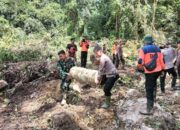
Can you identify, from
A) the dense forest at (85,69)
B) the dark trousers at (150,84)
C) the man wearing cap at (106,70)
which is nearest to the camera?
the dark trousers at (150,84)

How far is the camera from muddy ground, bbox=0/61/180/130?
8.79 meters

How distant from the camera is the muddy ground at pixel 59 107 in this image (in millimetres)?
8789

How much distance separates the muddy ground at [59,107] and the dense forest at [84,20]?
26.1 ft

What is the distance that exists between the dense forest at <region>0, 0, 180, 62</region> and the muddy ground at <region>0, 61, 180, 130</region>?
26.1ft

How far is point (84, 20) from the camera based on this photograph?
95.1 ft

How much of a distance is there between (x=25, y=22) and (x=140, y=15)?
27.3ft

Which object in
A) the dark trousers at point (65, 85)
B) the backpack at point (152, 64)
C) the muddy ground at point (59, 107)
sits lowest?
the muddy ground at point (59, 107)

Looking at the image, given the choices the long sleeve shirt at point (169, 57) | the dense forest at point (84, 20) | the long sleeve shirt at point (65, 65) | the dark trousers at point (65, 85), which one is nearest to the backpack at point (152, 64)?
the long sleeve shirt at point (65, 65)

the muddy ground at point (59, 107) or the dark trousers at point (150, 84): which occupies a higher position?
the dark trousers at point (150, 84)

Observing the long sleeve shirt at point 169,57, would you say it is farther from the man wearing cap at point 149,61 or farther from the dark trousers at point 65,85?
the man wearing cap at point 149,61

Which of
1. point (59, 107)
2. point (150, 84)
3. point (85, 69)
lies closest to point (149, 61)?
point (150, 84)

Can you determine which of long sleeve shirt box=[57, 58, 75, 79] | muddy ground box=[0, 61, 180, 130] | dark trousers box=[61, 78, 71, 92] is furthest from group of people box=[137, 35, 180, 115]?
dark trousers box=[61, 78, 71, 92]

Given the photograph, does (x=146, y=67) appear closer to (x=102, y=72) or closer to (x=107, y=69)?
(x=107, y=69)

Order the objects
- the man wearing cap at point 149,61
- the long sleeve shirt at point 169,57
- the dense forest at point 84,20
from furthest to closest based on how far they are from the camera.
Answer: the dense forest at point 84,20 < the long sleeve shirt at point 169,57 < the man wearing cap at point 149,61
